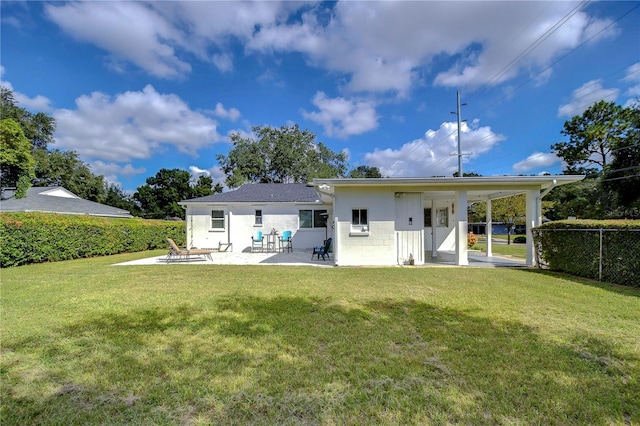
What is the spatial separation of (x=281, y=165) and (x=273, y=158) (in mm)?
1433

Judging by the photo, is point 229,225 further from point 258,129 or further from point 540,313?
point 258,129

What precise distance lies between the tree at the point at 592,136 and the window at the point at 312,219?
87.9ft

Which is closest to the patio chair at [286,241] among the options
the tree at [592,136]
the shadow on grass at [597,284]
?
the shadow on grass at [597,284]

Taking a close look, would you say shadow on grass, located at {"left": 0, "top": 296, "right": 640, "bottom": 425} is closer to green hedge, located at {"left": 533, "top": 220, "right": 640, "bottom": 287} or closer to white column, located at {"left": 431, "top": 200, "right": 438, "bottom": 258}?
green hedge, located at {"left": 533, "top": 220, "right": 640, "bottom": 287}

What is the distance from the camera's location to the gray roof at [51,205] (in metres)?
20.5

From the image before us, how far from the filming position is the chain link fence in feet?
22.8

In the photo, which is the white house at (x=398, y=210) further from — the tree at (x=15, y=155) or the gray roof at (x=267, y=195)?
the tree at (x=15, y=155)

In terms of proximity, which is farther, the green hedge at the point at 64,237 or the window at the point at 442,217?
the window at the point at 442,217

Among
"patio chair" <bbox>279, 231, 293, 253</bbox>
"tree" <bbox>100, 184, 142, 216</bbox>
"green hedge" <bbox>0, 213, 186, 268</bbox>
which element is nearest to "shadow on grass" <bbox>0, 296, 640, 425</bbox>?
"green hedge" <bbox>0, 213, 186, 268</bbox>

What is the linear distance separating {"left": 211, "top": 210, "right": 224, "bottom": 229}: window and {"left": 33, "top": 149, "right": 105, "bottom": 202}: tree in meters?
28.3

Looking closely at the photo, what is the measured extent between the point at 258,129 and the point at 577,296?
38223mm

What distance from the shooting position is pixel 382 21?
9.95m

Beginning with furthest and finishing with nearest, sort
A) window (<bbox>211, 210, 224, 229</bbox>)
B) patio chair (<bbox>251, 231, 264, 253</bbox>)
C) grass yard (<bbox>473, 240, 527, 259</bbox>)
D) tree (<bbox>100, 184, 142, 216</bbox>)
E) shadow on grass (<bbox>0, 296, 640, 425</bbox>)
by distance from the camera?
1. tree (<bbox>100, 184, 142, 216</bbox>)
2. window (<bbox>211, 210, 224, 229</bbox>)
3. patio chair (<bbox>251, 231, 264, 253</bbox>)
4. grass yard (<bbox>473, 240, 527, 259</bbox>)
5. shadow on grass (<bbox>0, 296, 640, 425</bbox>)

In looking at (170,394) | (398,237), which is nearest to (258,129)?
(398,237)
